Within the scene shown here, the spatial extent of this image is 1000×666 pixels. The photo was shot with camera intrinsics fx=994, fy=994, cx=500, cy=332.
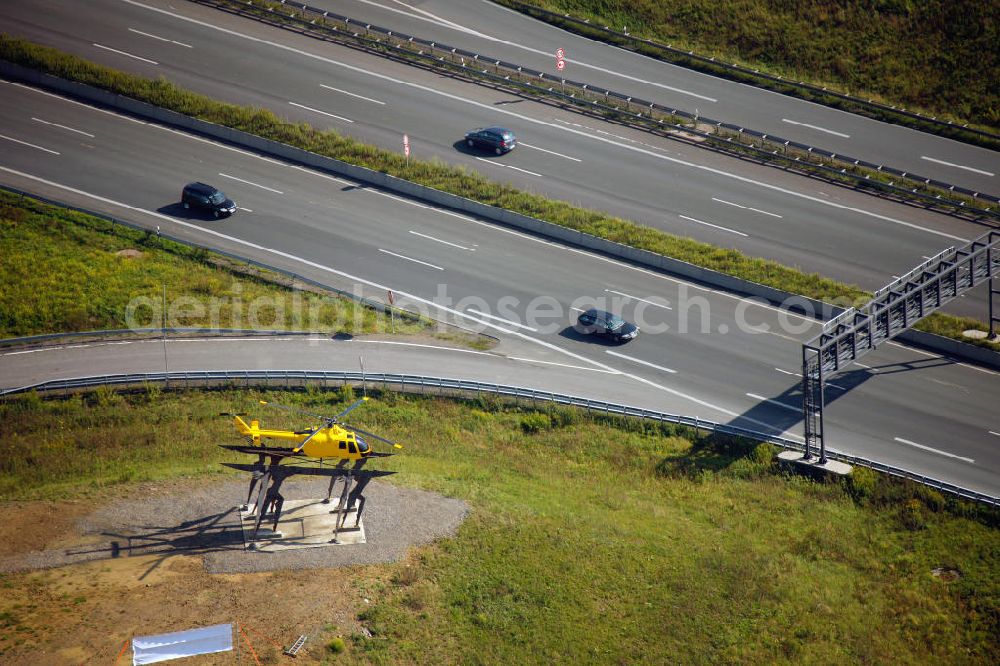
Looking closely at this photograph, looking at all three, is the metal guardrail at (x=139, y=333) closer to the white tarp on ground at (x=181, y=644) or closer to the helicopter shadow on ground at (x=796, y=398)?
the white tarp on ground at (x=181, y=644)

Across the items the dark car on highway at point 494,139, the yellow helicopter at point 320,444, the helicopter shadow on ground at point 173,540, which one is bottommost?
the helicopter shadow on ground at point 173,540

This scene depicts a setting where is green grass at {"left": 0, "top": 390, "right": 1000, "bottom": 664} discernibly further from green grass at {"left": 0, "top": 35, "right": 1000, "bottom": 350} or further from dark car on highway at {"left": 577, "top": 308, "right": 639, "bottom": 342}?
green grass at {"left": 0, "top": 35, "right": 1000, "bottom": 350}

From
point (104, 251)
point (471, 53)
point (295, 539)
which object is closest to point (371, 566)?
point (295, 539)

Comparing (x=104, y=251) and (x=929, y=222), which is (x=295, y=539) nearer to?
(x=104, y=251)

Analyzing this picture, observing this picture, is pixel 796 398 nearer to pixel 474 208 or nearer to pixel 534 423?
pixel 534 423

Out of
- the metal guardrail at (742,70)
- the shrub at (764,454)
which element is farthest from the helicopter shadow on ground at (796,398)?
the metal guardrail at (742,70)

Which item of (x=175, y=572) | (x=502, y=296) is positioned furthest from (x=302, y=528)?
(x=502, y=296)
